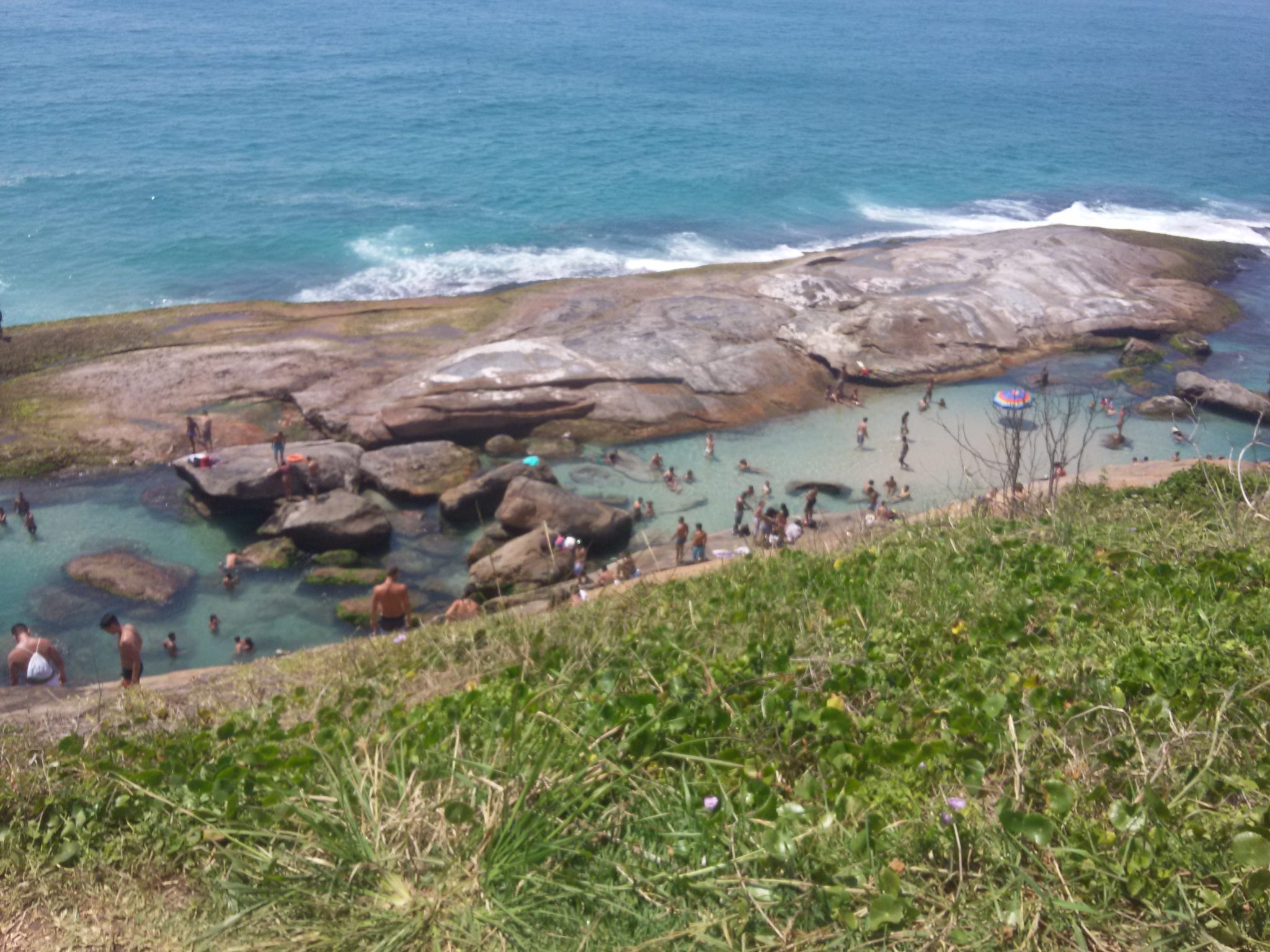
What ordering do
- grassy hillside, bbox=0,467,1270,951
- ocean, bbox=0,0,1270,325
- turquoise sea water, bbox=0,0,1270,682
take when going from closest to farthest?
grassy hillside, bbox=0,467,1270,951, turquoise sea water, bbox=0,0,1270,682, ocean, bbox=0,0,1270,325

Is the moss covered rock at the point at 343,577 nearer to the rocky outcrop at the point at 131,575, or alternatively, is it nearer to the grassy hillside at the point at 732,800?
the rocky outcrop at the point at 131,575

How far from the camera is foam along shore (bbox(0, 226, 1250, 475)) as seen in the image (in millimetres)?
25969

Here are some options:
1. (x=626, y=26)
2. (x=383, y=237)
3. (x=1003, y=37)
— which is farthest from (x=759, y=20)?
(x=383, y=237)

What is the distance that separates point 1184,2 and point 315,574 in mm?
171020

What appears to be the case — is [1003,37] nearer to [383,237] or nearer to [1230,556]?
[383,237]

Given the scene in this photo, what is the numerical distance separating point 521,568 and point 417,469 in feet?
17.5

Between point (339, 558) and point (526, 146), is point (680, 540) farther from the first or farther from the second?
point (526, 146)

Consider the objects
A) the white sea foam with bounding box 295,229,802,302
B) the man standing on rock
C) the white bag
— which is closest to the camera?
the white bag

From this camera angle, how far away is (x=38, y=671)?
1279 cm

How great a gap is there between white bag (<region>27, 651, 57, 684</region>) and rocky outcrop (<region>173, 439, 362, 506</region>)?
9.54m

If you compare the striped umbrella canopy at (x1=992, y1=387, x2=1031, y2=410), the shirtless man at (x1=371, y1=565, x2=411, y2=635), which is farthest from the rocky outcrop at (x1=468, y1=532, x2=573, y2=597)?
the striped umbrella canopy at (x1=992, y1=387, x2=1031, y2=410)

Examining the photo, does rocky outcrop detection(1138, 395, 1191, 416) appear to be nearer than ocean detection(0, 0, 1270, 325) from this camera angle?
Yes

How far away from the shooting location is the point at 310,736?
20.9ft

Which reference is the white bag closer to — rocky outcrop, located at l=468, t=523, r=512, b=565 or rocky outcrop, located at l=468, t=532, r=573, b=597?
rocky outcrop, located at l=468, t=532, r=573, b=597
